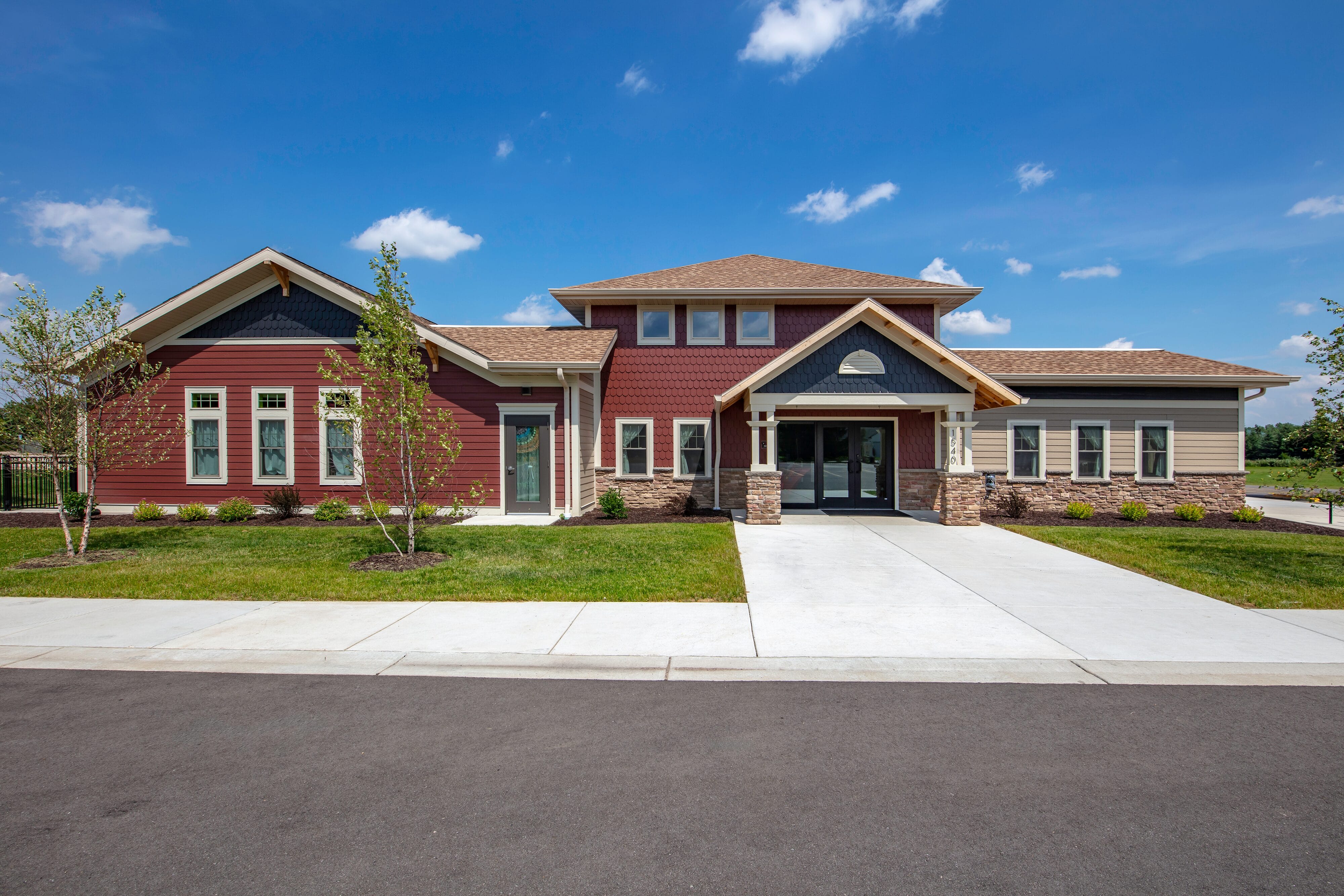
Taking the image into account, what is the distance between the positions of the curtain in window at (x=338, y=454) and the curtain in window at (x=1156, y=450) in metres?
20.9

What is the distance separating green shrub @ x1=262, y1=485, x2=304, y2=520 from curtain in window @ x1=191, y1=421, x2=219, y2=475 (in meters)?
1.62

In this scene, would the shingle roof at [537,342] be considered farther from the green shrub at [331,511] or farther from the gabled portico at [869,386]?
the green shrub at [331,511]

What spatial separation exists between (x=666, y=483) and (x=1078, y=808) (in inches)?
558

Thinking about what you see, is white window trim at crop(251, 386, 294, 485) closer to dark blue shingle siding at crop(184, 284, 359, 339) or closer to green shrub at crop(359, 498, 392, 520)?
dark blue shingle siding at crop(184, 284, 359, 339)

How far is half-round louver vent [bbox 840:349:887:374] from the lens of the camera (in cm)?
1424

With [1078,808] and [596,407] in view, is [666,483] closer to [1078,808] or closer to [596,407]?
[596,407]

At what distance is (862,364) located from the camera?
561 inches

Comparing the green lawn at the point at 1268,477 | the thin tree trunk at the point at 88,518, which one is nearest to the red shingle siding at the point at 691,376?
the thin tree trunk at the point at 88,518

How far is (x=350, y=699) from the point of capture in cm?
501

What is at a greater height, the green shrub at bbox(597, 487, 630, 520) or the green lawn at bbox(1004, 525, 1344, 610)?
the green shrub at bbox(597, 487, 630, 520)

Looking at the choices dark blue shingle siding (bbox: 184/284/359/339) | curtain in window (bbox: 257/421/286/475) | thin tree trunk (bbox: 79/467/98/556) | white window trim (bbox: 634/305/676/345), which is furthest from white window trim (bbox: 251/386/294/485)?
white window trim (bbox: 634/305/676/345)

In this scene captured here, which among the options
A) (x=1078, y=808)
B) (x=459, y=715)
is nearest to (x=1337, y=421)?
(x=1078, y=808)

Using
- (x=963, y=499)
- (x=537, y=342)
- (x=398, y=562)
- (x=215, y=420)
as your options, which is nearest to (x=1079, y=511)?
(x=963, y=499)

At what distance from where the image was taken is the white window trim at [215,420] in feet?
52.1
